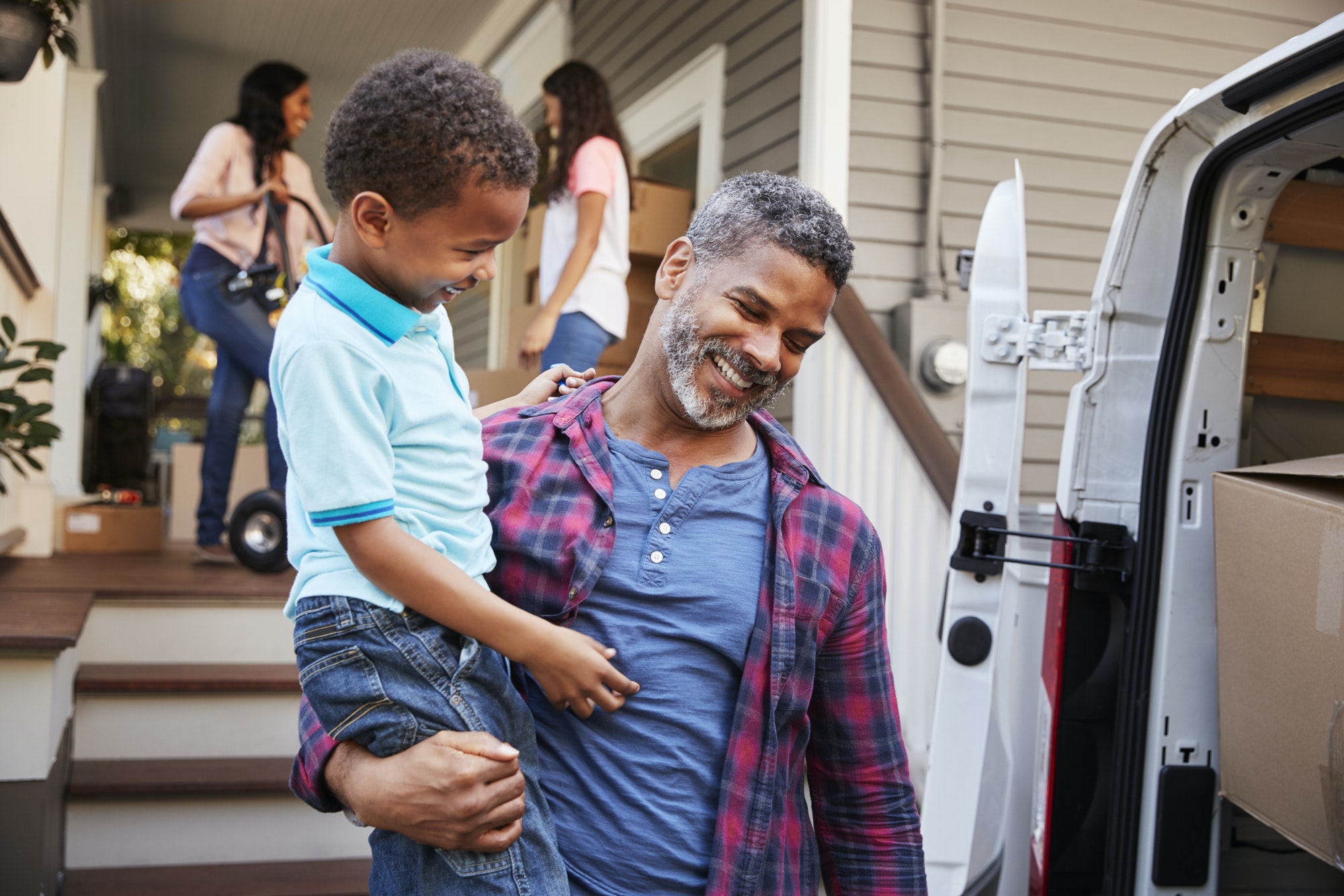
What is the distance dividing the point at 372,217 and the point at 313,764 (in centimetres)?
62

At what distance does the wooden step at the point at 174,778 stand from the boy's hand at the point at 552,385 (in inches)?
68.3

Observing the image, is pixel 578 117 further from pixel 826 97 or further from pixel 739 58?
pixel 739 58

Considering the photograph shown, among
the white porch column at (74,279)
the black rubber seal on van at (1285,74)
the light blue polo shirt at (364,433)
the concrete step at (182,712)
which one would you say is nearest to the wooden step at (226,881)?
the concrete step at (182,712)

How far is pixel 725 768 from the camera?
1361 mm

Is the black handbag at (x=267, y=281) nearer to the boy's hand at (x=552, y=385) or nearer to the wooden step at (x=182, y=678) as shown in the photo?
the wooden step at (x=182, y=678)

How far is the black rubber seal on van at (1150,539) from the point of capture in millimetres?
1801

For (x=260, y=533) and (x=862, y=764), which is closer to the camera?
(x=862, y=764)

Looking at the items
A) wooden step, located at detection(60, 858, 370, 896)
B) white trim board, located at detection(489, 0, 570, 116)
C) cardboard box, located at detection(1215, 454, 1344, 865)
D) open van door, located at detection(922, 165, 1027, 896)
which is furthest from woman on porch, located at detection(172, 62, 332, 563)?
cardboard box, located at detection(1215, 454, 1344, 865)

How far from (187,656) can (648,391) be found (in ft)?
7.98

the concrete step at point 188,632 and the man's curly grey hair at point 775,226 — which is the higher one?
the man's curly grey hair at point 775,226

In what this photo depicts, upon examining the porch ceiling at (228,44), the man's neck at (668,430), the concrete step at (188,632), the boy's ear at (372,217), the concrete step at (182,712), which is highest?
the porch ceiling at (228,44)

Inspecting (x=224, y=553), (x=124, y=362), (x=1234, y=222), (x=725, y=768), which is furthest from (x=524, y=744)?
(x=124, y=362)

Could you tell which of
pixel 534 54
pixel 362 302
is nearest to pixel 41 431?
pixel 362 302

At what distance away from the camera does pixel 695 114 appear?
5207mm
